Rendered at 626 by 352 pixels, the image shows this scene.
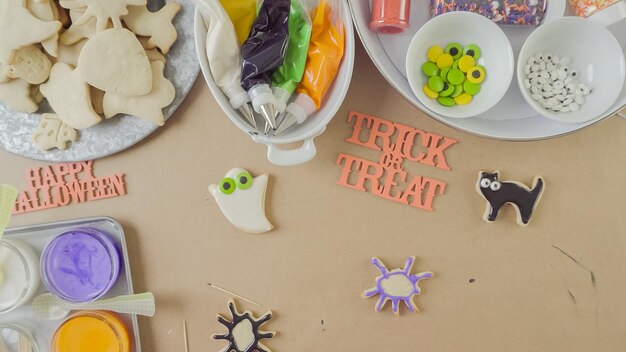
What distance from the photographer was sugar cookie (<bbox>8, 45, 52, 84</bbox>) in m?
0.60

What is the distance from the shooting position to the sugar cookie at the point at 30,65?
60 cm

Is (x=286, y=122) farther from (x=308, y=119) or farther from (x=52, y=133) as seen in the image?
(x=52, y=133)

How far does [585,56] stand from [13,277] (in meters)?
0.71

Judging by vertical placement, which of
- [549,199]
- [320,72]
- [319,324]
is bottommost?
[319,324]

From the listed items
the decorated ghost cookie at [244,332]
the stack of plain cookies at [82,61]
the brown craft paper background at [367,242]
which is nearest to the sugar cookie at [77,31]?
the stack of plain cookies at [82,61]

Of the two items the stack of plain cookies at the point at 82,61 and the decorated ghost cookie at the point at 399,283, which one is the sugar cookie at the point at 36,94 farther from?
the decorated ghost cookie at the point at 399,283

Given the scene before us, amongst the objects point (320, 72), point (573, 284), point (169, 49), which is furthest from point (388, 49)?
point (573, 284)

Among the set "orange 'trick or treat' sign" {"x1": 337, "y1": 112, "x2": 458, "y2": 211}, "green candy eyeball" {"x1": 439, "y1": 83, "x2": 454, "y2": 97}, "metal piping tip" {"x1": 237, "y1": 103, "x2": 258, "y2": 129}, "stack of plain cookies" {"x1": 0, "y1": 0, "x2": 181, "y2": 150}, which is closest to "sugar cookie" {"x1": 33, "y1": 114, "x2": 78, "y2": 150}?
"stack of plain cookies" {"x1": 0, "y1": 0, "x2": 181, "y2": 150}

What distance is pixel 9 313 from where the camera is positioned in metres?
0.65

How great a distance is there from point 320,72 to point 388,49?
3.9 inches

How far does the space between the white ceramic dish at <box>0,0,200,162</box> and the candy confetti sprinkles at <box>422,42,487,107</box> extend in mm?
275

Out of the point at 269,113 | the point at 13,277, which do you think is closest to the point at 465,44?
the point at 269,113

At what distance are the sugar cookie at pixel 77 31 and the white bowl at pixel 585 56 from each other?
1.58 feet

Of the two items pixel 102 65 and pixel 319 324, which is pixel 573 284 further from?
pixel 102 65
